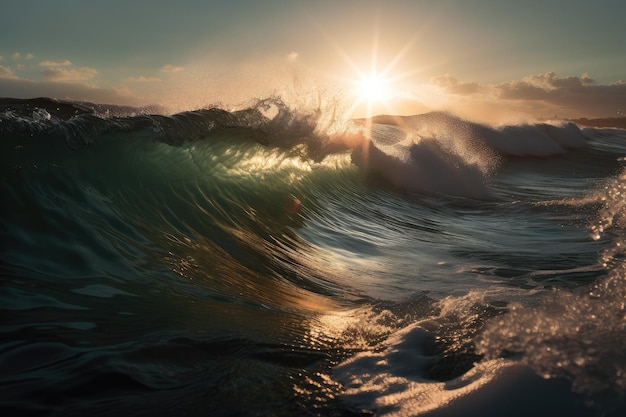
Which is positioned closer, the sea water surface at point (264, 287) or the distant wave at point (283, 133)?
the sea water surface at point (264, 287)

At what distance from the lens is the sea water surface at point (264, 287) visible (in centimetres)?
205

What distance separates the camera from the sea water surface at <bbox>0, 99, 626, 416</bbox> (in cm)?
205

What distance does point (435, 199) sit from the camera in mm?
10945

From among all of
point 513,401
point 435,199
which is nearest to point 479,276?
point 513,401

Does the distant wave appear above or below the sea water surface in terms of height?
above

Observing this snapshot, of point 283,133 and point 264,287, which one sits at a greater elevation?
point 283,133

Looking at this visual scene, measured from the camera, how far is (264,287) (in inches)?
165

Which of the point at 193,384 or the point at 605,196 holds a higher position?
the point at 605,196

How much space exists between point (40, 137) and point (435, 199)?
7.97 m

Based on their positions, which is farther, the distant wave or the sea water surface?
the distant wave

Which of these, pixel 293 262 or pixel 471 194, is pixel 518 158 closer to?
pixel 471 194

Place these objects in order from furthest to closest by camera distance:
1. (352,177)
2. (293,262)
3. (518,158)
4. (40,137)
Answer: (518,158)
(352,177)
(293,262)
(40,137)

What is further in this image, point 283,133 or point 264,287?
point 283,133

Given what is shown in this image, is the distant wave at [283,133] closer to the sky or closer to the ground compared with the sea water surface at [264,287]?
closer to the sky
